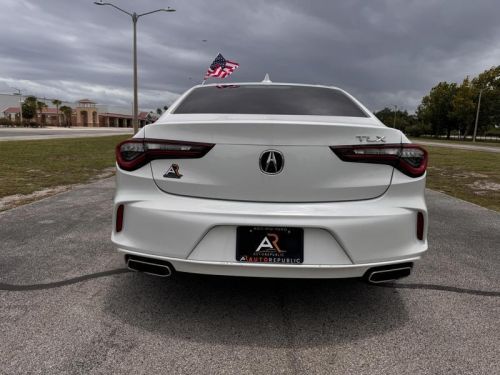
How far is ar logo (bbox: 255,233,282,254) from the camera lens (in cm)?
229

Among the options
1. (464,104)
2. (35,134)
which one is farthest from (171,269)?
(464,104)

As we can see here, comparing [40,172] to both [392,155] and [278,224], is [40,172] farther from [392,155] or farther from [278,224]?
[392,155]

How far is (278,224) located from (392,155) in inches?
31.3

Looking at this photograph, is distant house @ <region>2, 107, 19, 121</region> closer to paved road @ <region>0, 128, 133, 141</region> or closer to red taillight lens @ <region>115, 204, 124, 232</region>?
paved road @ <region>0, 128, 133, 141</region>

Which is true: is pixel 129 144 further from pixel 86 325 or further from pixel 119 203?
pixel 86 325

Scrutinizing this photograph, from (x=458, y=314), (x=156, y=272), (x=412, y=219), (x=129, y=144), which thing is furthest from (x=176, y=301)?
(x=458, y=314)

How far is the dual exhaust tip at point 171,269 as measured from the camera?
7.85 feet

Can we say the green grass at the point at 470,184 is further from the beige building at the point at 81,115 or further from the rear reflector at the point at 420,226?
the beige building at the point at 81,115

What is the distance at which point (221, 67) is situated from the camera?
18.8 m

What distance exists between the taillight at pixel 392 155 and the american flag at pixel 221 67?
1653 cm

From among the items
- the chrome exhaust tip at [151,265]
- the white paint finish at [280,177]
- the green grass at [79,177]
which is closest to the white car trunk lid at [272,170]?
the white paint finish at [280,177]

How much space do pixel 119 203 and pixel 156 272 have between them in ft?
1.56

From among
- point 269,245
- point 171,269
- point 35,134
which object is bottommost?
point 35,134

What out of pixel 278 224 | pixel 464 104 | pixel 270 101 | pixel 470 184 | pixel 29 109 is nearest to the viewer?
pixel 278 224
